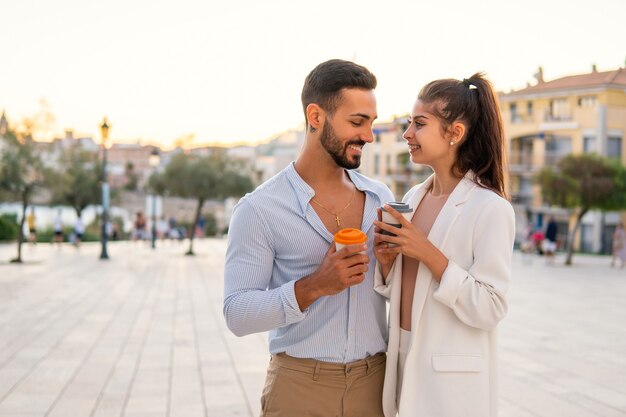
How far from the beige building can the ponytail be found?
3755 cm

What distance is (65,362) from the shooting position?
7.18 meters

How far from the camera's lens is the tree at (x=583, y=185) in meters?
23.6

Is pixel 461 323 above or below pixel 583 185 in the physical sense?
below

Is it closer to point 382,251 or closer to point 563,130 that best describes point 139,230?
point 563,130

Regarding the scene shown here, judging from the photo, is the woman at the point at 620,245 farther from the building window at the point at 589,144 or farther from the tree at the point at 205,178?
the building window at the point at 589,144

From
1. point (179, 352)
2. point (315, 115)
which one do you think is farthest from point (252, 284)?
point (179, 352)

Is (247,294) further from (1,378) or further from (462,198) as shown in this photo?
(1,378)

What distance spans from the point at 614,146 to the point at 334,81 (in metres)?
41.2

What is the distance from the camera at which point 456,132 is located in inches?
93.1

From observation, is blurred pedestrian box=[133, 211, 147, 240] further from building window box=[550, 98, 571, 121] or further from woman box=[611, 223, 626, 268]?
building window box=[550, 98, 571, 121]

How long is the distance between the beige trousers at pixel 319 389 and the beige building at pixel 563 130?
37703 millimetres

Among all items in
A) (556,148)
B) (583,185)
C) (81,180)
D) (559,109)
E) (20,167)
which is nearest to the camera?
(20,167)

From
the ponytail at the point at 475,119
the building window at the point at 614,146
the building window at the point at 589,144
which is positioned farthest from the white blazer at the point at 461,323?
the building window at the point at 614,146

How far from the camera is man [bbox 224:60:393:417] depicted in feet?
7.60
